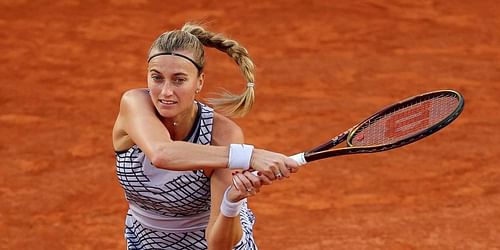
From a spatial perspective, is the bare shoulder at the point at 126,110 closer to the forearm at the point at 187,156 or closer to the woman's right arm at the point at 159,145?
the woman's right arm at the point at 159,145

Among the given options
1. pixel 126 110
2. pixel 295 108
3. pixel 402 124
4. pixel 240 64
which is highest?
pixel 240 64

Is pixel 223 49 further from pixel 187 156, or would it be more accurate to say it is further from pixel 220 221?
pixel 220 221

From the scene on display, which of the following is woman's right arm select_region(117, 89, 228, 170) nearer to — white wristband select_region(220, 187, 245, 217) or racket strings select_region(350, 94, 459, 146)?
white wristband select_region(220, 187, 245, 217)

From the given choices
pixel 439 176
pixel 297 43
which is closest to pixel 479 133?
pixel 439 176

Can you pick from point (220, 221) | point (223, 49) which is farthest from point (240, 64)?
point (220, 221)

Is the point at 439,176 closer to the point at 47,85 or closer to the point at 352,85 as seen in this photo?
the point at 352,85

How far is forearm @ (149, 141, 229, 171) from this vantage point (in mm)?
4070

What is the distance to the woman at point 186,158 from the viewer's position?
161 inches

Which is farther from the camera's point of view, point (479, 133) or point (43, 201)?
point (479, 133)

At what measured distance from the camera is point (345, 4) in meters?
11.3

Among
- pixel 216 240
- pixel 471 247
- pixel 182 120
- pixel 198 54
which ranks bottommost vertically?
pixel 471 247

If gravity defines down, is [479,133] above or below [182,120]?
below

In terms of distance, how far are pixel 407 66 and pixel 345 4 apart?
6.15 feet

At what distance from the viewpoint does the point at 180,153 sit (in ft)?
13.5
